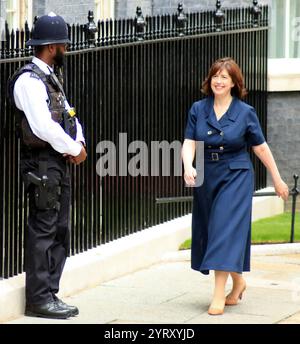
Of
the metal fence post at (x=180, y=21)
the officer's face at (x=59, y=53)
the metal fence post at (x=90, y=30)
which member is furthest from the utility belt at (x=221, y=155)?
the metal fence post at (x=180, y=21)

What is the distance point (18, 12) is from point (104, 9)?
143cm

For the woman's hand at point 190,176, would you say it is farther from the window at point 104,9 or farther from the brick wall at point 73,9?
the window at point 104,9

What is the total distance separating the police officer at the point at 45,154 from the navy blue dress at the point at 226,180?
961mm

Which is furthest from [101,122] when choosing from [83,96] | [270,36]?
[270,36]

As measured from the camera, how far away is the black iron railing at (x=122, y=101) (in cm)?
959

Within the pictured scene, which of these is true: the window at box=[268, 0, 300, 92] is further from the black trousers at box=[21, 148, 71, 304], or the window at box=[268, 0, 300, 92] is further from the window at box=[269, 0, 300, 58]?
the black trousers at box=[21, 148, 71, 304]

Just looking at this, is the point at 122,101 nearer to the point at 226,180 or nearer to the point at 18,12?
the point at 226,180

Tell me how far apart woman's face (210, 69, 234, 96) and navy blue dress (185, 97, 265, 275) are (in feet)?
0.42

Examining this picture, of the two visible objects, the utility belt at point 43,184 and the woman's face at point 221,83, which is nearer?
the utility belt at point 43,184

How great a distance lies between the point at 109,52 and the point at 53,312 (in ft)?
9.28

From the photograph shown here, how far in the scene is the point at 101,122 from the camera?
11.2 meters

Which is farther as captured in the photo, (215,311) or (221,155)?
(221,155)

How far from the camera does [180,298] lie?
1019 cm

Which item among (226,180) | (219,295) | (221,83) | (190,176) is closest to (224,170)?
(226,180)
